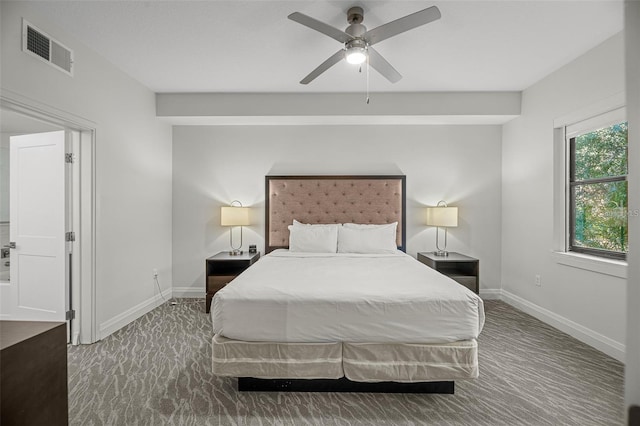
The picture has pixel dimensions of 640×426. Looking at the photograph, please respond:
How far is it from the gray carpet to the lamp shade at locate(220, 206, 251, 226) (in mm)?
1659

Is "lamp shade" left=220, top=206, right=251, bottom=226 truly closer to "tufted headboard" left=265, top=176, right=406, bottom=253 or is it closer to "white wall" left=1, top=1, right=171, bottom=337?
"tufted headboard" left=265, top=176, right=406, bottom=253

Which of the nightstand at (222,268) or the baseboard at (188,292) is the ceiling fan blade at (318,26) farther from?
the baseboard at (188,292)

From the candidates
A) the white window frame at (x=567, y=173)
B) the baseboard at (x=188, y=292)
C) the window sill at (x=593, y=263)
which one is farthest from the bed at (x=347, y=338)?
the baseboard at (x=188, y=292)

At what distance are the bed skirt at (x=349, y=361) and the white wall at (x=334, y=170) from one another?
2.55m

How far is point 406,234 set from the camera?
4.55m

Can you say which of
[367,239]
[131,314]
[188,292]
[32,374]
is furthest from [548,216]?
[131,314]

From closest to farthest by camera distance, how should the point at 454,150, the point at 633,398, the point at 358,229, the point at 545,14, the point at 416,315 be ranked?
the point at 633,398 → the point at 416,315 → the point at 545,14 → the point at 358,229 → the point at 454,150

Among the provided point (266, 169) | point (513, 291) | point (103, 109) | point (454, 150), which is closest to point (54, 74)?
point (103, 109)

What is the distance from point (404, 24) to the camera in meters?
2.12

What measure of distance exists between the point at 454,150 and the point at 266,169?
273 cm

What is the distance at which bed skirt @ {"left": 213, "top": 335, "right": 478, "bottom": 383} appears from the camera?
2.08 m

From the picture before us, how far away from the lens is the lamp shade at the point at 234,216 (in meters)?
4.22

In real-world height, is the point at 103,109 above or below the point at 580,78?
below

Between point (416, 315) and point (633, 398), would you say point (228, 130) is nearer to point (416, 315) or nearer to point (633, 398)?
point (416, 315)
